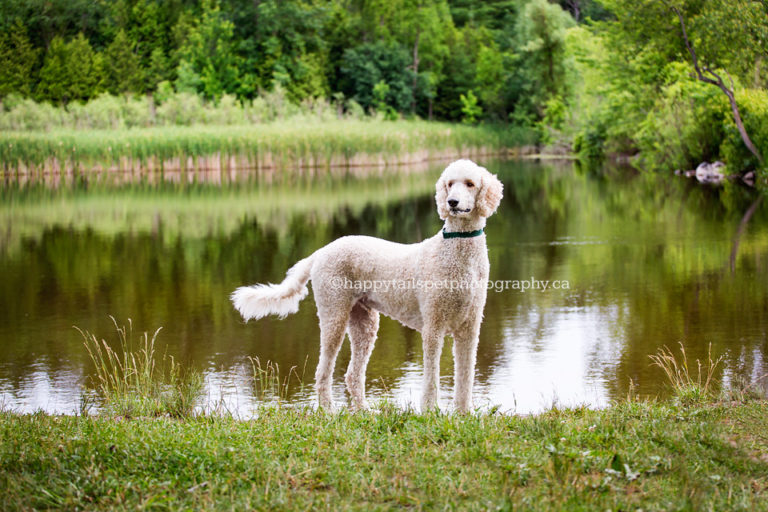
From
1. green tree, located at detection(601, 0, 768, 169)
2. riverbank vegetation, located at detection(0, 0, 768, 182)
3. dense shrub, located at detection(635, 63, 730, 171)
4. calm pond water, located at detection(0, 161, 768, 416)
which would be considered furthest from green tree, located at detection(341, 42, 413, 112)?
calm pond water, located at detection(0, 161, 768, 416)

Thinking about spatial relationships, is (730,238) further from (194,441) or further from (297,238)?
(194,441)

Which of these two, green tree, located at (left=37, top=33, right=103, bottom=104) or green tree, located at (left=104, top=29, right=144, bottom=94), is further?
green tree, located at (left=104, top=29, right=144, bottom=94)

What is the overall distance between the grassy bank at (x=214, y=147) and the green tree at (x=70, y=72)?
1662cm

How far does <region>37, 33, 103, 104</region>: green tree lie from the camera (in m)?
52.4

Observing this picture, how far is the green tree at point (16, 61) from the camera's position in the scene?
50.0 m

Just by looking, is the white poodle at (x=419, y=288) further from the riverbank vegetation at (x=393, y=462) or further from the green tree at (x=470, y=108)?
the green tree at (x=470, y=108)

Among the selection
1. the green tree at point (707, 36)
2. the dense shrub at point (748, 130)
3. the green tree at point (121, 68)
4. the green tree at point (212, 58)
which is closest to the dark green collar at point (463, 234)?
the green tree at point (707, 36)

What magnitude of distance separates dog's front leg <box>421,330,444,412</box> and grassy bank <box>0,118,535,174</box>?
1185 inches

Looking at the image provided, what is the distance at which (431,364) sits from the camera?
6.21m

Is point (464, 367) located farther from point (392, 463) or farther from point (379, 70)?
point (379, 70)

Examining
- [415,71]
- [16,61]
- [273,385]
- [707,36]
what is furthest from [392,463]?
[415,71]

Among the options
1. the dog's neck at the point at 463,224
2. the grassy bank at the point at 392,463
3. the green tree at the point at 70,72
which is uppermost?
the green tree at the point at 70,72

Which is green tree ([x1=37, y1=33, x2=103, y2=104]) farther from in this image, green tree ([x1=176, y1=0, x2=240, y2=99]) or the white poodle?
the white poodle

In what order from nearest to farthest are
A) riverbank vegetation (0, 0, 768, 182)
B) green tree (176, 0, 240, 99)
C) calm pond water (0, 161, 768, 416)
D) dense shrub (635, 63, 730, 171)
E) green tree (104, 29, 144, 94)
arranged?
calm pond water (0, 161, 768, 416)
dense shrub (635, 63, 730, 171)
riverbank vegetation (0, 0, 768, 182)
green tree (104, 29, 144, 94)
green tree (176, 0, 240, 99)
